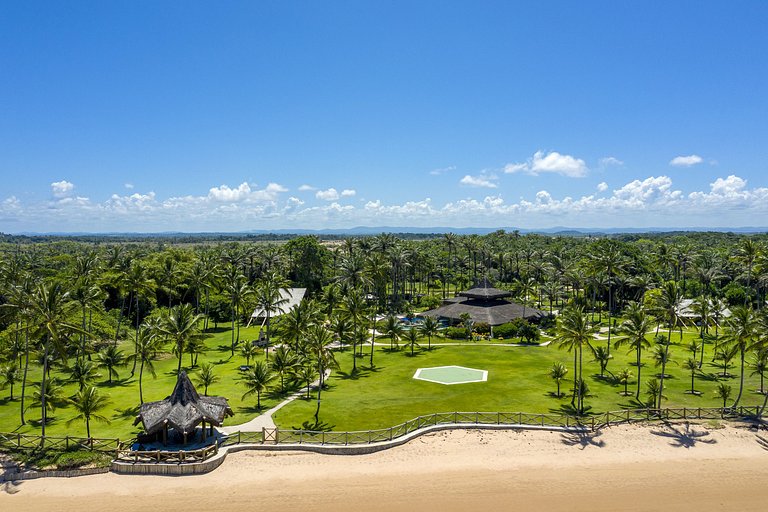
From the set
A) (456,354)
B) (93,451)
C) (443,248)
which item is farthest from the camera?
(443,248)

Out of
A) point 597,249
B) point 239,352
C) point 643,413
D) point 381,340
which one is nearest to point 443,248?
point 597,249

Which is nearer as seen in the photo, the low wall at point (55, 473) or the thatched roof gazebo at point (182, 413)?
the low wall at point (55, 473)

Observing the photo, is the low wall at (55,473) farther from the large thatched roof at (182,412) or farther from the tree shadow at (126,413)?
the tree shadow at (126,413)

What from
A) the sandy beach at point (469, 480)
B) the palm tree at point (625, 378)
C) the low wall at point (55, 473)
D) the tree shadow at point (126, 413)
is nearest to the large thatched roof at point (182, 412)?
the sandy beach at point (469, 480)

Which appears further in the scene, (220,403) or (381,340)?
(381,340)

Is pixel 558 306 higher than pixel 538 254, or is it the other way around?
pixel 538 254

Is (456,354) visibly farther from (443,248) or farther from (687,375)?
(443,248)
